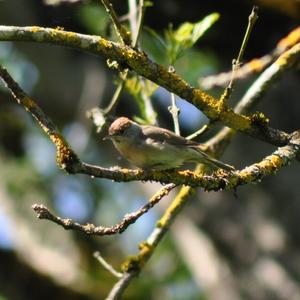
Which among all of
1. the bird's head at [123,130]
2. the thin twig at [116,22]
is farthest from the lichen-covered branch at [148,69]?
the bird's head at [123,130]

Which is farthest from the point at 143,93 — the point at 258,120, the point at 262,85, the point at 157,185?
the point at 157,185

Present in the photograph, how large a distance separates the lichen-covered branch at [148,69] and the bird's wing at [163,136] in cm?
71

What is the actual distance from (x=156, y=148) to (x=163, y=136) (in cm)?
9

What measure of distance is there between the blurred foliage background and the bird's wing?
956 millimetres

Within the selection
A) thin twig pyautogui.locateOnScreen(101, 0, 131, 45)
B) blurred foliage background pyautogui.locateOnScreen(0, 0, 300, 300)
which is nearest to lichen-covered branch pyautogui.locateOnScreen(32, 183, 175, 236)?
thin twig pyautogui.locateOnScreen(101, 0, 131, 45)

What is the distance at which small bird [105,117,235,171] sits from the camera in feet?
10.8

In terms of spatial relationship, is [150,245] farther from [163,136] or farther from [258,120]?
[258,120]

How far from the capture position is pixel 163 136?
11.6 feet

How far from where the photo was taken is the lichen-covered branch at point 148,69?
2.21m

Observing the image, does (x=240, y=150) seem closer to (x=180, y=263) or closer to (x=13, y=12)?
(x=13, y=12)

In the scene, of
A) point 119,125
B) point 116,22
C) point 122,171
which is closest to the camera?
point 122,171

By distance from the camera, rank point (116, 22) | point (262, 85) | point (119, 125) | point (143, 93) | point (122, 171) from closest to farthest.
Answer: point (122, 171), point (116, 22), point (262, 85), point (143, 93), point (119, 125)

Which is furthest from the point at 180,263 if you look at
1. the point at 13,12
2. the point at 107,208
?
the point at 13,12

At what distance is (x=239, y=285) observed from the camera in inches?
230
